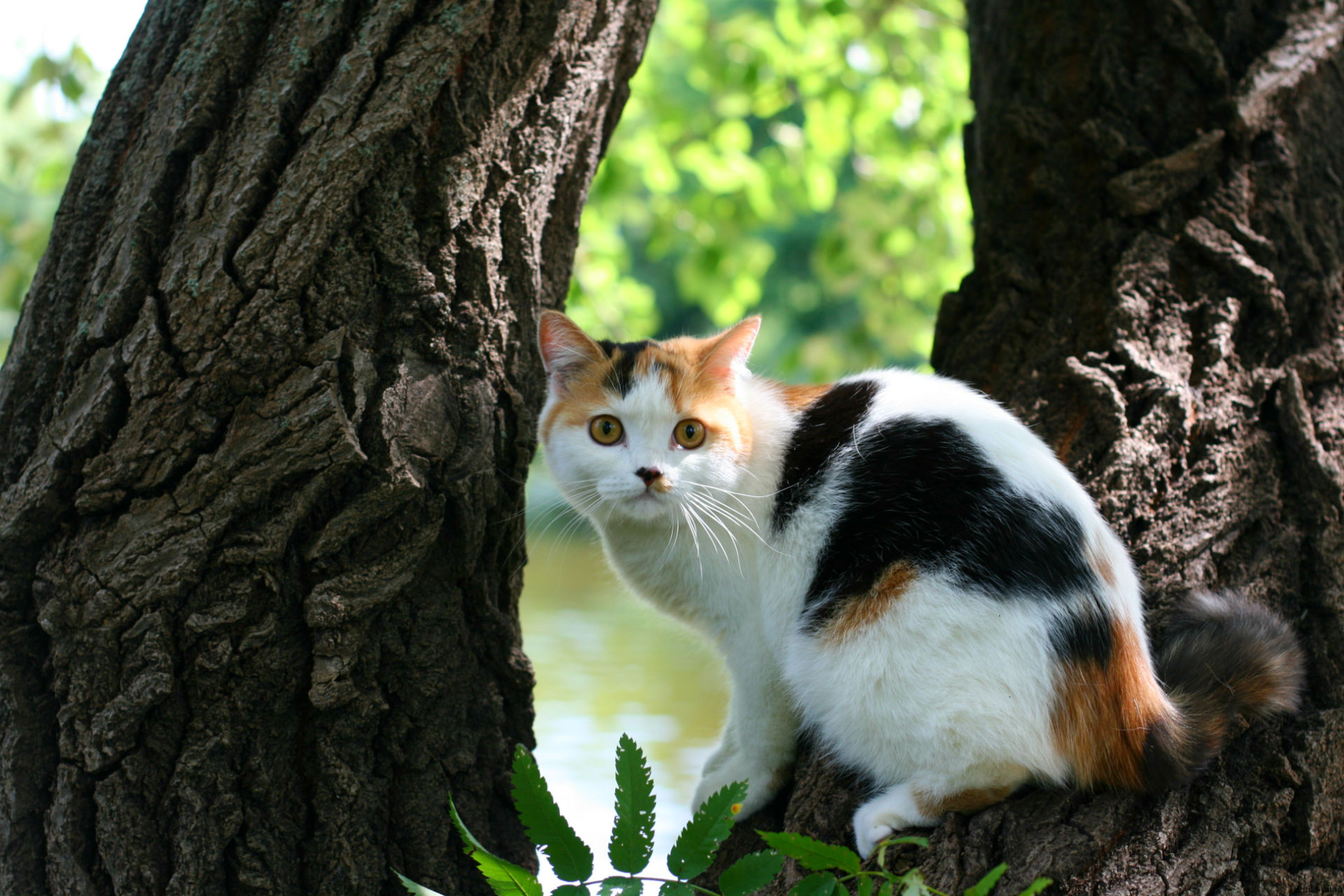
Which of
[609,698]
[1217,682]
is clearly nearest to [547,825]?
[1217,682]

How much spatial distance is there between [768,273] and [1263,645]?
9.99 meters

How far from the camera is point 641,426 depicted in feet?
5.42

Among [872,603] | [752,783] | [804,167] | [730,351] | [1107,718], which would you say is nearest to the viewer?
[1107,718]

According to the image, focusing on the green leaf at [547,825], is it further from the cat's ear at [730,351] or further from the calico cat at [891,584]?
the cat's ear at [730,351]

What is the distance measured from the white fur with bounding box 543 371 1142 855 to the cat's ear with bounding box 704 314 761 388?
59 mm

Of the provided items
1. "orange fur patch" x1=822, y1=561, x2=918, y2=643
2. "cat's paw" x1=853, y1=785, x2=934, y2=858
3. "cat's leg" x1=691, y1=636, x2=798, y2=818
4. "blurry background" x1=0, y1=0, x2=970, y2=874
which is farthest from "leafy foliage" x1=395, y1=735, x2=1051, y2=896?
"blurry background" x1=0, y1=0, x2=970, y2=874

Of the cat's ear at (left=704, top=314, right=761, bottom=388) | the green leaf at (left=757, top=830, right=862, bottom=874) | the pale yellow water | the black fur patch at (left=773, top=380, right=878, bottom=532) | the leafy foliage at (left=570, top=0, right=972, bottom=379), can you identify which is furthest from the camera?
the leafy foliage at (left=570, top=0, right=972, bottom=379)

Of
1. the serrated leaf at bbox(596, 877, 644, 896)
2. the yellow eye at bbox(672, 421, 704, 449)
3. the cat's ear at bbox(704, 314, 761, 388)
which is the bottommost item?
the serrated leaf at bbox(596, 877, 644, 896)

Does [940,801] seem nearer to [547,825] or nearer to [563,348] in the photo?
[547,825]

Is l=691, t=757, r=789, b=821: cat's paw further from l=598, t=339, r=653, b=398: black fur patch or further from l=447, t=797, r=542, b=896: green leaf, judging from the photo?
l=598, t=339, r=653, b=398: black fur patch

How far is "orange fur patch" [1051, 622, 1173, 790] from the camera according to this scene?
1.29m

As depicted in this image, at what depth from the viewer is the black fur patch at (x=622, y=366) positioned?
1681 millimetres

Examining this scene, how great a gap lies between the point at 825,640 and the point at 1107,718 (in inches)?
16.3

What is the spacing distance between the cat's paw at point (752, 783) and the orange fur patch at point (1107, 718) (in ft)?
1.74
